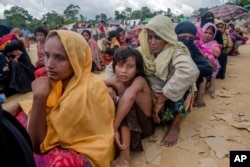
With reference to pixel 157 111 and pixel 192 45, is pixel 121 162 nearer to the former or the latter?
pixel 157 111

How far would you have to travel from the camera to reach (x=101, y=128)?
1.93 metres

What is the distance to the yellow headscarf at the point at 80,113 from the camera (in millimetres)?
1741

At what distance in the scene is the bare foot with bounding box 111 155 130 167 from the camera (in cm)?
216

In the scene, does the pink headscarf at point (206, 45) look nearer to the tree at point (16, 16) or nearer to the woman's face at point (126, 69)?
the woman's face at point (126, 69)

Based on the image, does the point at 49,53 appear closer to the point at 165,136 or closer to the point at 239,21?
the point at 165,136

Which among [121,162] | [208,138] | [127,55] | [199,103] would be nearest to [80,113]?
[121,162]

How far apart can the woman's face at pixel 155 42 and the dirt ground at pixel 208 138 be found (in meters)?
0.92

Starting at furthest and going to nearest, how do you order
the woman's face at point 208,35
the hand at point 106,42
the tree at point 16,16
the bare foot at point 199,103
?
1. the tree at point 16,16
2. the hand at point 106,42
3. the woman's face at point 208,35
4. the bare foot at point 199,103

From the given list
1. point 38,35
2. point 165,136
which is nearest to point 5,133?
point 165,136

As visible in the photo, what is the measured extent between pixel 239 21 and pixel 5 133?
71.5ft

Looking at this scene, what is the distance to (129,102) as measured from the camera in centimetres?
223

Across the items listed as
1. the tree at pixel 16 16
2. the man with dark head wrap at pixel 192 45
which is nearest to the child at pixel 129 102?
the man with dark head wrap at pixel 192 45

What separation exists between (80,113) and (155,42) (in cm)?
117

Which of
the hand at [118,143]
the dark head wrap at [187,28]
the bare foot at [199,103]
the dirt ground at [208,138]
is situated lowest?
the dirt ground at [208,138]
